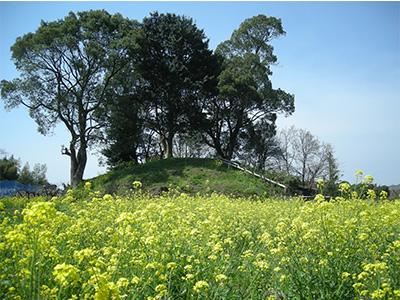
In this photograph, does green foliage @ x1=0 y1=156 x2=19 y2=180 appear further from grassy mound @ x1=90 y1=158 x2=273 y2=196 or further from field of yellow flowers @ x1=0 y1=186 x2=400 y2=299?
field of yellow flowers @ x1=0 y1=186 x2=400 y2=299

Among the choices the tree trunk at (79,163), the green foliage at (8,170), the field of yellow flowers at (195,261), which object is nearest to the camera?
the field of yellow flowers at (195,261)

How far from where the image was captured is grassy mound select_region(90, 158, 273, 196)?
18.8 meters

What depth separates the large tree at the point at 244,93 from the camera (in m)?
27.9

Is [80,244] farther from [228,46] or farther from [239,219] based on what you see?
[228,46]

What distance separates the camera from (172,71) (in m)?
27.4

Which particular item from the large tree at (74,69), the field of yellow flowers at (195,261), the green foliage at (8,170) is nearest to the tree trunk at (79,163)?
the large tree at (74,69)

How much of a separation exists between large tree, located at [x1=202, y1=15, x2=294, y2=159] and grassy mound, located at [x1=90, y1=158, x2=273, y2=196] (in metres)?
5.77

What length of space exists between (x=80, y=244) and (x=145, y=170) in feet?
59.2

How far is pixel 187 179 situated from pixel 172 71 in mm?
9681

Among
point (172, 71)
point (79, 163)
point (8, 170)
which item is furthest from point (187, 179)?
point (8, 170)

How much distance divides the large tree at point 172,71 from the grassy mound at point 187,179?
14.4 ft

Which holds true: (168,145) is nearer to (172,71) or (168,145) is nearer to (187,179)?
(172,71)

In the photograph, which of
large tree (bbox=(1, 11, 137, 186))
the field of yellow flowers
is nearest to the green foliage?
large tree (bbox=(1, 11, 137, 186))

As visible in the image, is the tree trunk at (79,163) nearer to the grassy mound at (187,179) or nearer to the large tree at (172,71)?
the grassy mound at (187,179)
